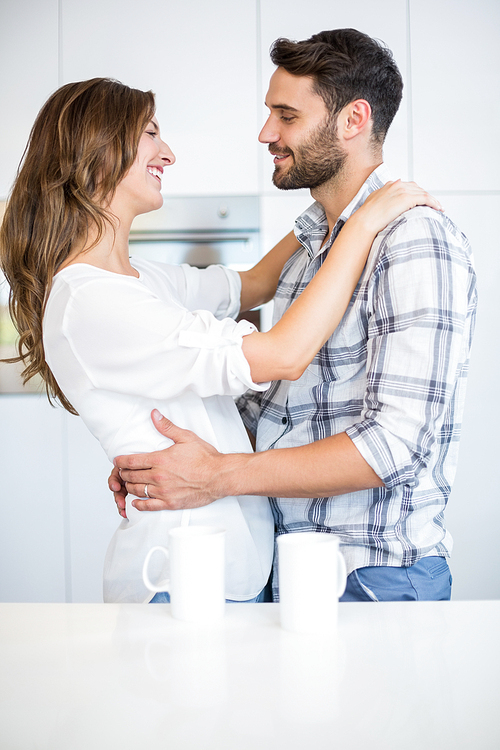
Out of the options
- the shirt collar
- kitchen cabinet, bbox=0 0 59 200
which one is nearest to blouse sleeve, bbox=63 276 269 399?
the shirt collar

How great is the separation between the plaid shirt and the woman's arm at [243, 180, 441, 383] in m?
0.03

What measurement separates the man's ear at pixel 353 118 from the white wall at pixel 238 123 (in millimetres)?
855

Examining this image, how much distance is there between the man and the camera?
1083mm

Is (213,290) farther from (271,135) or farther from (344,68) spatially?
(344,68)

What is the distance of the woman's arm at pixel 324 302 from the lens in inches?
43.4

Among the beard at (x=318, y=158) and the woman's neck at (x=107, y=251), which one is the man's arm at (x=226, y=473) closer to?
the woman's neck at (x=107, y=251)

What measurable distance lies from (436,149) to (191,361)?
1624 millimetres

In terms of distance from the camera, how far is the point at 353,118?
4.66 ft

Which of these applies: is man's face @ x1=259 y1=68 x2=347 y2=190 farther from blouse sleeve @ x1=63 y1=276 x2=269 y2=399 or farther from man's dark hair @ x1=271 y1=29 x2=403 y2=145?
blouse sleeve @ x1=63 y1=276 x2=269 y2=399

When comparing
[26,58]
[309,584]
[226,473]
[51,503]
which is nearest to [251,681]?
[309,584]

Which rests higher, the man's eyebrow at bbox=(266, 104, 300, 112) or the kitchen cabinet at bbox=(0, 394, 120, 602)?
the man's eyebrow at bbox=(266, 104, 300, 112)

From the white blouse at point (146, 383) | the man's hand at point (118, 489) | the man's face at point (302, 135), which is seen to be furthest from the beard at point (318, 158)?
the man's hand at point (118, 489)

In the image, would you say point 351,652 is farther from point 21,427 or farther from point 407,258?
point 21,427

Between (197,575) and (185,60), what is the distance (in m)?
1.97
